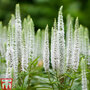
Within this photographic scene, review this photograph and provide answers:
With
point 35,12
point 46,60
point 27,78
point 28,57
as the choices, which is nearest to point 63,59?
point 46,60

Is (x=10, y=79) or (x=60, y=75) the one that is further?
(x=60, y=75)

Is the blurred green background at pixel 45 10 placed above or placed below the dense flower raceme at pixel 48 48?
above

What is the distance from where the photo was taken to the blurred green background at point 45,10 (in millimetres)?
8357

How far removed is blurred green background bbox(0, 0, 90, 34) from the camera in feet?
27.4

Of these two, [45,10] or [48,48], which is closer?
[48,48]

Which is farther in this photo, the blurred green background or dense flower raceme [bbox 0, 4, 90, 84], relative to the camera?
the blurred green background

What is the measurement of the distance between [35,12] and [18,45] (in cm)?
597

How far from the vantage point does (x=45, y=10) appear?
929 centimetres

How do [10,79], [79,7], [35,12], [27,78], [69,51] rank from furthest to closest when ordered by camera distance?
[35,12]
[79,7]
[27,78]
[69,51]
[10,79]

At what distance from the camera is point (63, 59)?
3691 millimetres

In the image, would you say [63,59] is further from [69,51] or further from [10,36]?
[10,36]

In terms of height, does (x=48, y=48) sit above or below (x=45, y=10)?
below

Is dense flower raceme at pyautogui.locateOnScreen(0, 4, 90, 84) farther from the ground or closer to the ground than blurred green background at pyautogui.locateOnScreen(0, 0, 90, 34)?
closer to the ground

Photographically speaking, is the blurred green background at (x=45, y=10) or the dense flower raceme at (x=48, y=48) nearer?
the dense flower raceme at (x=48, y=48)
